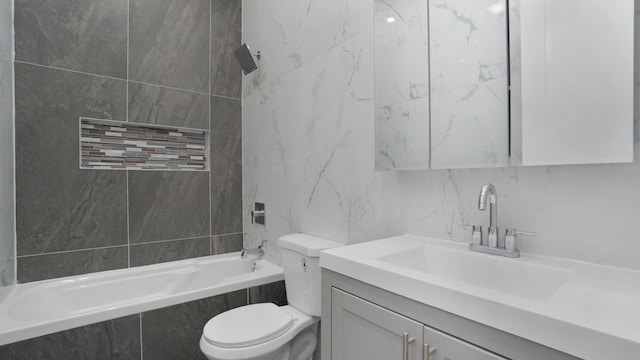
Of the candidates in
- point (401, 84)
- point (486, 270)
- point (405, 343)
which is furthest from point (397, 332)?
point (401, 84)

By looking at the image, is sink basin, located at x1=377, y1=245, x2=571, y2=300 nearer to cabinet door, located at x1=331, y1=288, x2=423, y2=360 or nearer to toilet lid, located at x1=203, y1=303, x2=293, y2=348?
cabinet door, located at x1=331, y1=288, x2=423, y2=360

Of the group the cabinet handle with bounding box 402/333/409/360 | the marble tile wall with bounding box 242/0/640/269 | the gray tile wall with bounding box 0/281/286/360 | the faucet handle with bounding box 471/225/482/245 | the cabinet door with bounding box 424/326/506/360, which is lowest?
the gray tile wall with bounding box 0/281/286/360

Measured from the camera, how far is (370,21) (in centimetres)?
158

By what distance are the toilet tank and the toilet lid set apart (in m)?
0.11

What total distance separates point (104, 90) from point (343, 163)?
1.82 meters

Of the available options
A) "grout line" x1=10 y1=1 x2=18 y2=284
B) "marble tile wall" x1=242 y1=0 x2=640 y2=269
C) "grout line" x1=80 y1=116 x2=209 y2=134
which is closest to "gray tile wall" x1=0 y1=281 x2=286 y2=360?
"marble tile wall" x1=242 y1=0 x2=640 y2=269

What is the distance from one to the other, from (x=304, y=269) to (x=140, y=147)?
1682 millimetres

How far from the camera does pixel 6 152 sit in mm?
1819

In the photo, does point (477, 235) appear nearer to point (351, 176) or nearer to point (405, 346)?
point (405, 346)

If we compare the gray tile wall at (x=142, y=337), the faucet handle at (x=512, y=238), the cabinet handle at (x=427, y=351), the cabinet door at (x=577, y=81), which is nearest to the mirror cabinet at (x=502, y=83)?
the cabinet door at (x=577, y=81)

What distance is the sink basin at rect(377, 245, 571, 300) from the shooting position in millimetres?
895

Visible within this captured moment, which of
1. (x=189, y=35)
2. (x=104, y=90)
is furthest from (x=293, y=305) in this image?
(x=189, y=35)

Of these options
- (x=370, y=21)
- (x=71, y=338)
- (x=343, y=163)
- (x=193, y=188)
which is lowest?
(x=71, y=338)

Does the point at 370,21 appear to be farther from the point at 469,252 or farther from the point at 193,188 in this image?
the point at 193,188
